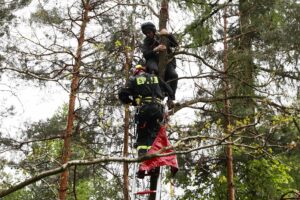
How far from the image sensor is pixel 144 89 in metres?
6.14

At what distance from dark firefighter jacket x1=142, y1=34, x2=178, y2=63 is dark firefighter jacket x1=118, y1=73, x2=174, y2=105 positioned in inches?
18.9

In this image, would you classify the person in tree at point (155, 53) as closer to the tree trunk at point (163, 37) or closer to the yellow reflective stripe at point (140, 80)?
the tree trunk at point (163, 37)

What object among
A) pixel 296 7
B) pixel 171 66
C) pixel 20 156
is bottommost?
pixel 20 156

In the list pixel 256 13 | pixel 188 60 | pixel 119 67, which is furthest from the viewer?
pixel 119 67

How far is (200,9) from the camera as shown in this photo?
6.62 m

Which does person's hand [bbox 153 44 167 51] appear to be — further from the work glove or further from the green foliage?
the green foliage

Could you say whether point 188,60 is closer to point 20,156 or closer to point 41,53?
point 41,53

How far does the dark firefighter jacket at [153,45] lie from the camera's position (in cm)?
641

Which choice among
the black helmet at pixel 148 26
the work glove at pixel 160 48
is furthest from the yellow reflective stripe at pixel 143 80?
the black helmet at pixel 148 26

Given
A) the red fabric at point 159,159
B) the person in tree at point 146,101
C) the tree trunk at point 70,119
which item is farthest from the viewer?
the tree trunk at point 70,119

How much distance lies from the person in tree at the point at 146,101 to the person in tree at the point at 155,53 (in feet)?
0.72

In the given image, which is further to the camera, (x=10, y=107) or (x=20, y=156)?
(x=10, y=107)

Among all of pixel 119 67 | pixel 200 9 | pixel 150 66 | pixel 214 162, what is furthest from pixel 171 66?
pixel 214 162

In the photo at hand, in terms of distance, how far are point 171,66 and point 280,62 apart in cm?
222
